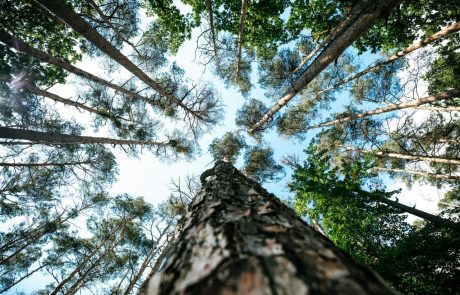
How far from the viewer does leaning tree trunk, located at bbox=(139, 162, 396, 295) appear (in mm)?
800

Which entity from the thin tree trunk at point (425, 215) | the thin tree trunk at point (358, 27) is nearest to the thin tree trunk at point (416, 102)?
the thin tree trunk at point (425, 215)

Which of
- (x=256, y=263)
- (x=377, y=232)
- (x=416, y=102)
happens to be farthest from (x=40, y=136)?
(x=416, y=102)

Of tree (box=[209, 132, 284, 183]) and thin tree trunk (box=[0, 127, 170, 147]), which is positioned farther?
tree (box=[209, 132, 284, 183])

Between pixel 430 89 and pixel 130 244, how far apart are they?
17.9 meters

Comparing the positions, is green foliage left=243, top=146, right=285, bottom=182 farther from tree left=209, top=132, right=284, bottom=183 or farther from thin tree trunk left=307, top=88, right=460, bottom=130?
thin tree trunk left=307, top=88, right=460, bottom=130

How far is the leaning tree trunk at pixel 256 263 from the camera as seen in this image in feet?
2.62

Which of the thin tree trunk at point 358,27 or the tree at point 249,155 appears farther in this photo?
the tree at point 249,155

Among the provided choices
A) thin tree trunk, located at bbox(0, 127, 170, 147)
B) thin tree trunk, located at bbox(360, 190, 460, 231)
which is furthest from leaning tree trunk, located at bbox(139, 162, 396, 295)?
thin tree trunk, located at bbox(0, 127, 170, 147)

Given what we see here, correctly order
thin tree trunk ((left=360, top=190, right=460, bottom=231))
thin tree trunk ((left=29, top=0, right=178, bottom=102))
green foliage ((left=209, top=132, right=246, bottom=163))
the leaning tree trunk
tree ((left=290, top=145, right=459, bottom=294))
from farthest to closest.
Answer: green foliage ((left=209, top=132, right=246, bottom=163)) < thin tree trunk ((left=360, top=190, right=460, bottom=231)) < tree ((left=290, top=145, right=459, bottom=294)) < thin tree trunk ((left=29, top=0, right=178, bottom=102)) < the leaning tree trunk

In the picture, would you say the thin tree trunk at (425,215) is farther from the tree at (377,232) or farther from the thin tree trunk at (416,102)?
the thin tree trunk at (416,102)

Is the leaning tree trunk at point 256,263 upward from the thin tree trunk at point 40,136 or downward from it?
downward

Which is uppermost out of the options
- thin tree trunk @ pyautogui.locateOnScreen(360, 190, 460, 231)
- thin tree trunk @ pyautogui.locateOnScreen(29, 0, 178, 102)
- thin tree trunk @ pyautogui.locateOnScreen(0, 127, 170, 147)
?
thin tree trunk @ pyautogui.locateOnScreen(360, 190, 460, 231)

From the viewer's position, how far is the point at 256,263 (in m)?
0.93

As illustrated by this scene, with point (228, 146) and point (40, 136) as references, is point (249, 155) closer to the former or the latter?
point (228, 146)
